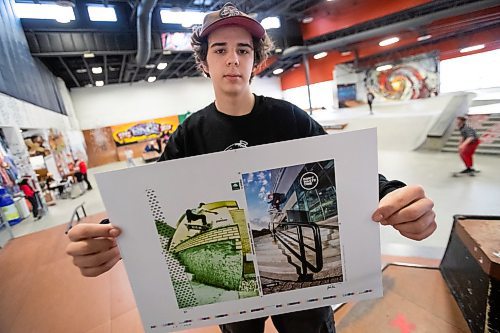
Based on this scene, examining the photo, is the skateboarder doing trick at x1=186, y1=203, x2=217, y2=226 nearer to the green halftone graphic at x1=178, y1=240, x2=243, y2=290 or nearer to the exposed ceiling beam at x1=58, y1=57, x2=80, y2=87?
the green halftone graphic at x1=178, y1=240, x2=243, y2=290

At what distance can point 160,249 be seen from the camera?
2.10 ft

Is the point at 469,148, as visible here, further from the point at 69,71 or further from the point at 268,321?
the point at 69,71

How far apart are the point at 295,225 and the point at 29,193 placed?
639 cm

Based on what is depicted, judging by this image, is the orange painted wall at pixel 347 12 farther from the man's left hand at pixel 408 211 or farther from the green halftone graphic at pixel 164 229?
the green halftone graphic at pixel 164 229

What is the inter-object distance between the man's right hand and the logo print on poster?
0.49m

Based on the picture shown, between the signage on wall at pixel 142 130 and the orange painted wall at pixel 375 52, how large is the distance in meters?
8.47

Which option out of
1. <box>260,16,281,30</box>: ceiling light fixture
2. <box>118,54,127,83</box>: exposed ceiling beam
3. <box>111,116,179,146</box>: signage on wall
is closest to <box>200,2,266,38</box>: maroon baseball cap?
<box>118,54,127,83</box>: exposed ceiling beam

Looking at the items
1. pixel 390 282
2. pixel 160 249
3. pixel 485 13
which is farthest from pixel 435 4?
pixel 160 249

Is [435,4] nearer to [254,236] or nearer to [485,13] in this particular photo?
[485,13]

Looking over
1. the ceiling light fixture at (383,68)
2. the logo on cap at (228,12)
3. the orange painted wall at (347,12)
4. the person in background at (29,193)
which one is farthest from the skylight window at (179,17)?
the ceiling light fixture at (383,68)

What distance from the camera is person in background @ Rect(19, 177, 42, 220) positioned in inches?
191

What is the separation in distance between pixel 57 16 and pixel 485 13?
536 inches

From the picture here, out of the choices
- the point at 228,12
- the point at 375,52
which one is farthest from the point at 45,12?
the point at 375,52

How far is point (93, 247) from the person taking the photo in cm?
63
